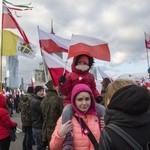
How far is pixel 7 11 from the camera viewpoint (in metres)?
10.7

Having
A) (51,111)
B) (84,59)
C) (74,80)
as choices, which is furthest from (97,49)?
(74,80)

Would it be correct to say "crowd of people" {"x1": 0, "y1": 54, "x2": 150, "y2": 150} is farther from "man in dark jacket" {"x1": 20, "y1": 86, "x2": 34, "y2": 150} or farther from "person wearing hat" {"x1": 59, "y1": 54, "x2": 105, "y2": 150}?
"man in dark jacket" {"x1": 20, "y1": 86, "x2": 34, "y2": 150}

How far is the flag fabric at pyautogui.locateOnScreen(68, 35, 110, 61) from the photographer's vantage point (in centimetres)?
725

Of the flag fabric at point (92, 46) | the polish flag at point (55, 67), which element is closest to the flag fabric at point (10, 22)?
the polish flag at point (55, 67)

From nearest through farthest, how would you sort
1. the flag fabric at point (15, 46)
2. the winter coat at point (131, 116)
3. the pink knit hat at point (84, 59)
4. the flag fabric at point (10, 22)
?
the winter coat at point (131, 116) → the pink knit hat at point (84, 59) → the flag fabric at point (15, 46) → the flag fabric at point (10, 22)

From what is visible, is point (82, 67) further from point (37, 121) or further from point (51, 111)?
point (37, 121)

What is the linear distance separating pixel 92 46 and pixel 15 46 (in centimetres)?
307

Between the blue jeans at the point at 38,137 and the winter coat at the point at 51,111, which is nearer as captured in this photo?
the winter coat at the point at 51,111

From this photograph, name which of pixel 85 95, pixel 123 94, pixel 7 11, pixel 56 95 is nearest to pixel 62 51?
pixel 56 95

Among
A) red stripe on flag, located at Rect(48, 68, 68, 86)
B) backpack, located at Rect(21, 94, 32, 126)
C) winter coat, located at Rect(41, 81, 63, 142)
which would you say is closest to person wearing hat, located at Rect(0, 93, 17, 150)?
winter coat, located at Rect(41, 81, 63, 142)

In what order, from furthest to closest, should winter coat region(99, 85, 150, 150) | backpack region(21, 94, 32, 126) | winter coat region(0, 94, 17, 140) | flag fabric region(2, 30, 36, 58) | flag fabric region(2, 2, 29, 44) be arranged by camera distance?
backpack region(21, 94, 32, 126) → flag fabric region(2, 2, 29, 44) → flag fabric region(2, 30, 36, 58) → winter coat region(0, 94, 17, 140) → winter coat region(99, 85, 150, 150)

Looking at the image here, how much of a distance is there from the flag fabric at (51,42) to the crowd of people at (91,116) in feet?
3.42

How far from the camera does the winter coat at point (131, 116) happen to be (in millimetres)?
2592

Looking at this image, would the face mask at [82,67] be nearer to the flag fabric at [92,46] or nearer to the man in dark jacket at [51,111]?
A: the flag fabric at [92,46]
